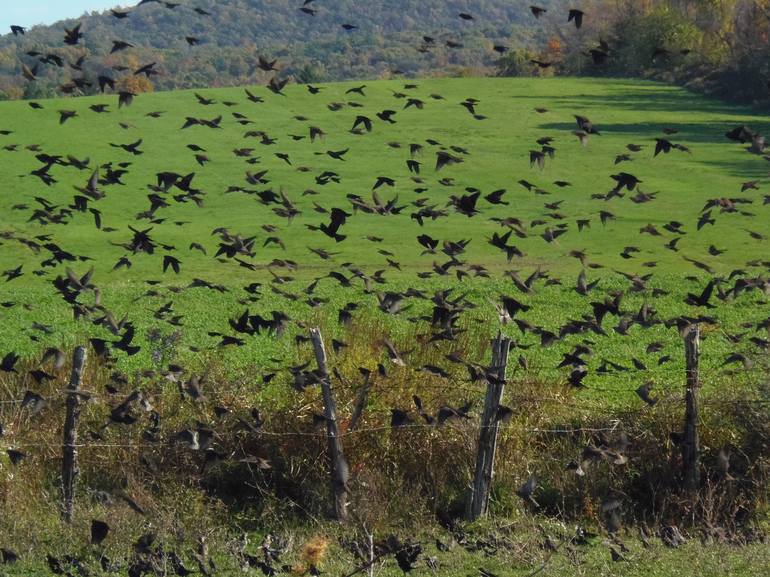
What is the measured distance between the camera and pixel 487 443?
9.88 metres

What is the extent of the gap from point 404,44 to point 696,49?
4330cm

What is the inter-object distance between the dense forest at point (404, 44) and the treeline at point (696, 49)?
0.09 meters

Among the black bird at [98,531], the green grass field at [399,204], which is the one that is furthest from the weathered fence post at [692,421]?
the black bird at [98,531]

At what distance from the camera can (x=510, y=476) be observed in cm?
1061

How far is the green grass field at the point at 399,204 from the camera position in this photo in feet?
68.1

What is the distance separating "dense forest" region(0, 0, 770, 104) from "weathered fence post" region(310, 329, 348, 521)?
3.41 metres

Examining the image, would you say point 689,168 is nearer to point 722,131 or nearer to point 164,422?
point 722,131

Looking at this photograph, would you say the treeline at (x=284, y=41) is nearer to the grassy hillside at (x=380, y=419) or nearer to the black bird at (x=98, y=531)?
the grassy hillside at (x=380, y=419)

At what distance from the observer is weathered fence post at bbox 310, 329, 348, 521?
983 cm

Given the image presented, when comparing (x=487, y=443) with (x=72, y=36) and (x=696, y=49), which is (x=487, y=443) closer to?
(x=72, y=36)

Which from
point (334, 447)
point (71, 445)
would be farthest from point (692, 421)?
point (71, 445)

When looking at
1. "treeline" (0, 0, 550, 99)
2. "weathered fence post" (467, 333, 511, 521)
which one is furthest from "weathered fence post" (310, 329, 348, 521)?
"treeline" (0, 0, 550, 99)

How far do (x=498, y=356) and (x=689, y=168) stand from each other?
34.9 meters

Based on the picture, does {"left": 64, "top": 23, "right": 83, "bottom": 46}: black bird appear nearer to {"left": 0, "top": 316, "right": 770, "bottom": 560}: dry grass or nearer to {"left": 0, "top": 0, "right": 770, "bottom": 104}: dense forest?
{"left": 0, "top": 0, "right": 770, "bottom": 104}: dense forest
